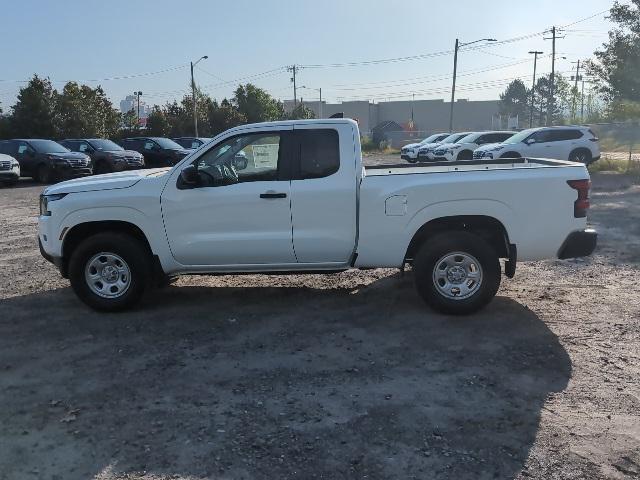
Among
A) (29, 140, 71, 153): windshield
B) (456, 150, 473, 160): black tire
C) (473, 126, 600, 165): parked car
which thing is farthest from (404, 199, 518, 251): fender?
(456, 150, 473, 160): black tire

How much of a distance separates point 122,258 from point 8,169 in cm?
1767

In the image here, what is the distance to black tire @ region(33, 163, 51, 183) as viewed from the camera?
22.5 meters

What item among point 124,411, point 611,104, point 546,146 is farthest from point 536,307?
point 611,104

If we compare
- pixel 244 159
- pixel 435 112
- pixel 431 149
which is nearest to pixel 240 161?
Result: pixel 244 159

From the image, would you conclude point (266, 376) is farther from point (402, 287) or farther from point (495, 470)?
point (402, 287)

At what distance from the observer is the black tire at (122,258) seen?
6.20 m

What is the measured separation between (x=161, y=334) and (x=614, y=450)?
3.88 metres

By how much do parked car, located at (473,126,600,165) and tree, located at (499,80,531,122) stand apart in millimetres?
104607

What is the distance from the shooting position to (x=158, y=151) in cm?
2741

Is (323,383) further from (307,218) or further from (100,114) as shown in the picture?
(100,114)

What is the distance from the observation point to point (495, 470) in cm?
338

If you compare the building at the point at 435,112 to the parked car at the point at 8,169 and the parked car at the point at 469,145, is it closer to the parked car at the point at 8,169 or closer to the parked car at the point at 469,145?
the parked car at the point at 469,145

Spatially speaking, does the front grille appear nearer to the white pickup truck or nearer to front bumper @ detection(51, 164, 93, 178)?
front bumper @ detection(51, 164, 93, 178)

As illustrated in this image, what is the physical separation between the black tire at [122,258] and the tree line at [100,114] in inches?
1494
